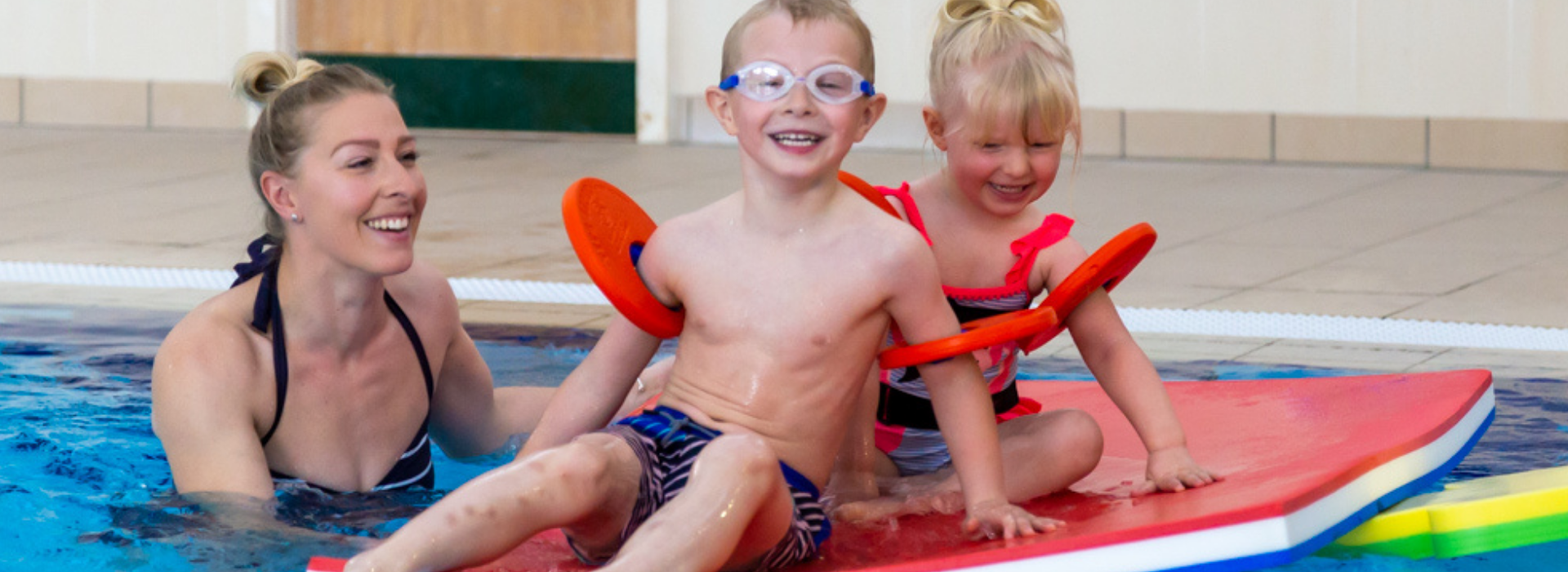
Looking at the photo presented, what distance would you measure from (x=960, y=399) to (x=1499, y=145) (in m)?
7.03

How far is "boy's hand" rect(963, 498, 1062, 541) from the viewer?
9.03ft

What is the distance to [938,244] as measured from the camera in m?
3.30

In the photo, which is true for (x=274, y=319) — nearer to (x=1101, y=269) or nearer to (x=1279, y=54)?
(x=1101, y=269)

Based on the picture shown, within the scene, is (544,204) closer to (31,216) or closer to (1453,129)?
(31,216)

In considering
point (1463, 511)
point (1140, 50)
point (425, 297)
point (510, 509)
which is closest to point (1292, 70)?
point (1140, 50)

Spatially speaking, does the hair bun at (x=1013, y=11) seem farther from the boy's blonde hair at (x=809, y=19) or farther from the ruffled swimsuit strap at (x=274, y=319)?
the ruffled swimsuit strap at (x=274, y=319)

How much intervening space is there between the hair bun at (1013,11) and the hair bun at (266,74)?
3.73ft

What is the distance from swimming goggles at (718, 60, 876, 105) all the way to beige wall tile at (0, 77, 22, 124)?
9.38 meters

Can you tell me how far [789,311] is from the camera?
281 centimetres

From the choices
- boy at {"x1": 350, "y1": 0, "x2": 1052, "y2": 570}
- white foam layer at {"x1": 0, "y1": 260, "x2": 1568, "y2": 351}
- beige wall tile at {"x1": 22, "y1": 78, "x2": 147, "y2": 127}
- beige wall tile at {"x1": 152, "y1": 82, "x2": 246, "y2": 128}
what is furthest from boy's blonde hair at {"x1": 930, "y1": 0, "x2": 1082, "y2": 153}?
beige wall tile at {"x1": 22, "y1": 78, "x2": 147, "y2": 127}

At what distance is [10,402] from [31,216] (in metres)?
3.04

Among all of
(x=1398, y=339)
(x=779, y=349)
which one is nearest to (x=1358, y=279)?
(x=1398, y=339)

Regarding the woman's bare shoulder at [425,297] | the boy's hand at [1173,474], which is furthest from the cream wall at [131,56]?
the boy's hand at [1173,474]

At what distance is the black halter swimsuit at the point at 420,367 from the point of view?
3.24 metres
